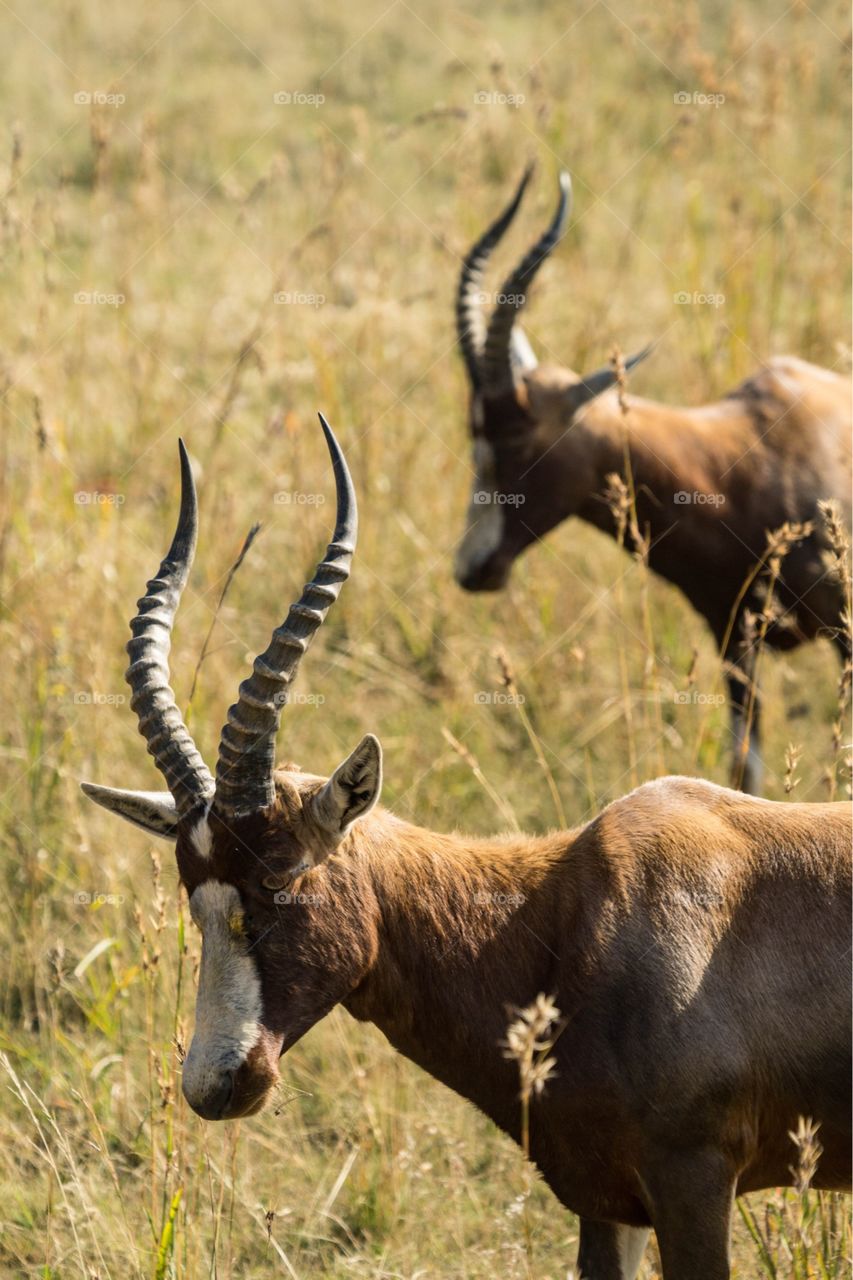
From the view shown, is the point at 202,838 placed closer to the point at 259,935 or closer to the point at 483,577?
the point at 259,935

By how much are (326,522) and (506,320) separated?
2.36 meters

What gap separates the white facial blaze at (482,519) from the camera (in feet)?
A: 28.9

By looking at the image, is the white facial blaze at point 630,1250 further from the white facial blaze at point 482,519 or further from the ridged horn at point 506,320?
the ridged horn at point 506,320

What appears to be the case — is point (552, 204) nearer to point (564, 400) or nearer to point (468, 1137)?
point (564, 400)

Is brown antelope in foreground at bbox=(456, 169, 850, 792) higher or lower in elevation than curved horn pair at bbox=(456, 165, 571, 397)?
lower

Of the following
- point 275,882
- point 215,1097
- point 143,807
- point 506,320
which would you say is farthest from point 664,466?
→ point 215,1097

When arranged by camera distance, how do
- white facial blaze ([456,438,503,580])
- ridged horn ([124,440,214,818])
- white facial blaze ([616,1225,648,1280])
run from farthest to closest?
white facial blaze ([456,438,503,580]), white facial blaze ([616,1225,648,1280]), ridged horn ([124,440,214,818])

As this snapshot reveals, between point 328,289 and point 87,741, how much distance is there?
6.07m

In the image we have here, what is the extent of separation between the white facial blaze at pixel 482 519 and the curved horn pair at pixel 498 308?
373mm

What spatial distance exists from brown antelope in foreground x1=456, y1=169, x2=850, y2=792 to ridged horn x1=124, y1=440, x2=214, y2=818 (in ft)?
12.6

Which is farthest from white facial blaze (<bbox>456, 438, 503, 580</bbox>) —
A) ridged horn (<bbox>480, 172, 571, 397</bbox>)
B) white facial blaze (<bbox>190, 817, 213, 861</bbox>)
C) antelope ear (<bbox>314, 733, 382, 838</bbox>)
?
white facial blaze (<bbox>190, 817, 213, 861</bbox>)

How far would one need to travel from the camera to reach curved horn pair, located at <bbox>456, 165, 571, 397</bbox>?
8.51 m

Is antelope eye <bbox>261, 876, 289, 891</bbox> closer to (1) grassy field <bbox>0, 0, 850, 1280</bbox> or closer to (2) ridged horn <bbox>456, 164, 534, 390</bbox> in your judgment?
(1) grassy field <bbox>0, 0, 850, 1280</bbox>

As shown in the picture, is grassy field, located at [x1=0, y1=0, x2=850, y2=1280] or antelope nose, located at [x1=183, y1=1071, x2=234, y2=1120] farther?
grassy field, located at [x1=0, y1=0, x2=850, y2=1280]
